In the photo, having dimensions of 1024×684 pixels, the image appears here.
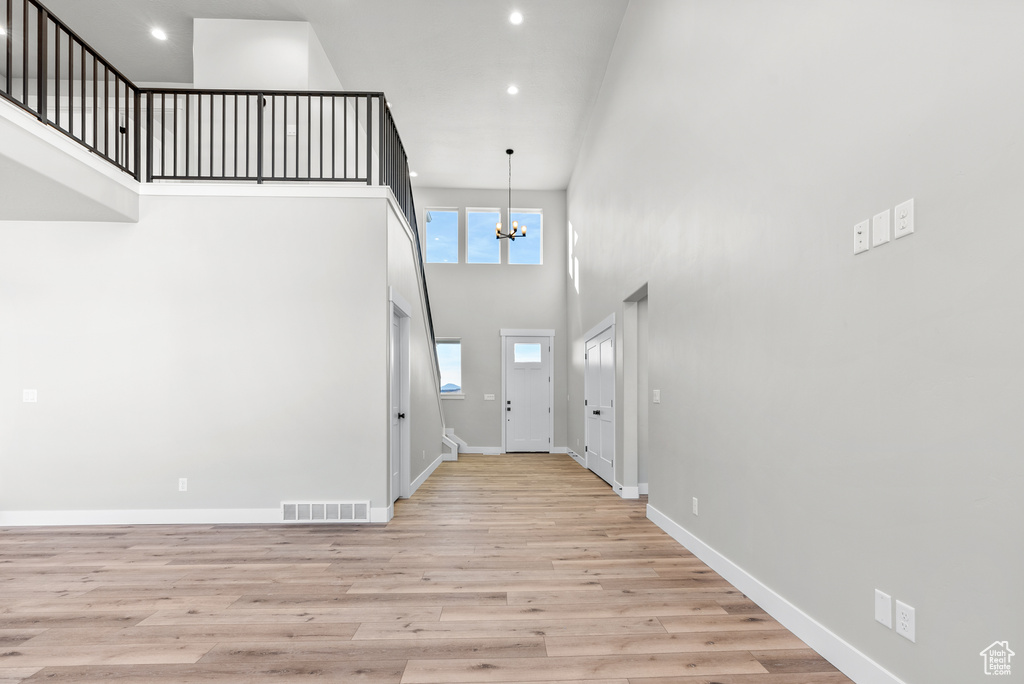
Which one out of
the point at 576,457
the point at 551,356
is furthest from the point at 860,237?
the point at 551,356

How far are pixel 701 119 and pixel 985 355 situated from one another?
2.65 metres

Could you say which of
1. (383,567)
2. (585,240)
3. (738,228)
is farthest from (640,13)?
(383,567)

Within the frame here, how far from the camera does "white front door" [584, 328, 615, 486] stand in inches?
255

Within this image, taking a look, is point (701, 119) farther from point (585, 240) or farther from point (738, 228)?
point (585, 240)

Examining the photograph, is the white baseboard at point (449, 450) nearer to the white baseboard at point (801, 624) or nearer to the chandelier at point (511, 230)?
the chandelier at point (511, 230)

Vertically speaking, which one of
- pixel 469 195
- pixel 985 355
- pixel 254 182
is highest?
pixel 469 195

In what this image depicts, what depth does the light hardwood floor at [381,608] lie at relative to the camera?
7.55 ft

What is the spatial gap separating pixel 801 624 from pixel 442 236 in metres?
9.09

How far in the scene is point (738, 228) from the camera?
3.24 metres

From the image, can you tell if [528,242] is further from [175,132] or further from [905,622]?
[905,622]

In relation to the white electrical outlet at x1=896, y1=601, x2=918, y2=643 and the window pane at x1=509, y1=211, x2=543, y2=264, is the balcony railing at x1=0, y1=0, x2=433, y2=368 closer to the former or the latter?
the window pane at x1=509, y1=211, x2=543, y2=264

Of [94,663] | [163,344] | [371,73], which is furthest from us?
[371,73]

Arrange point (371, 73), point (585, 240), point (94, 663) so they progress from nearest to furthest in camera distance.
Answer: point (94, 663)
point (371, 73)
point (585, 240)

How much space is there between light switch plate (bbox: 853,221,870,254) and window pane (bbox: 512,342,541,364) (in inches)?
329
